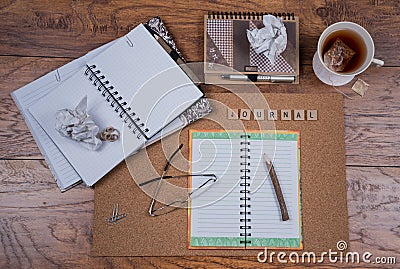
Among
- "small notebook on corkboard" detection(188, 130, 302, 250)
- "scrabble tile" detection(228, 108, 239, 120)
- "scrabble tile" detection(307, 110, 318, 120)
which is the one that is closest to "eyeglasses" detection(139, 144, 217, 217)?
"small notebook on corkboard" detection(188, 130, 302, 250)

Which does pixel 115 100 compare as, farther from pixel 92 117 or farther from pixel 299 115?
pixel 299 115

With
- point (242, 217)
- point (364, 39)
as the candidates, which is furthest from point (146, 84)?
point (364, 39)

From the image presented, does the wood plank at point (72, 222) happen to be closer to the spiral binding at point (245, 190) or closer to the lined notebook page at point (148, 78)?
the spiral binding at point (245, 190)

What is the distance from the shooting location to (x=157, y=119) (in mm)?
989

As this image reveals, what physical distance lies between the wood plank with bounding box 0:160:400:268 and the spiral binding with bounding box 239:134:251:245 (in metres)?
0.06

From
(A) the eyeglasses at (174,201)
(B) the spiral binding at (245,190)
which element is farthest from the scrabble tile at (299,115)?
(A) the eyeglasses at (174,201)

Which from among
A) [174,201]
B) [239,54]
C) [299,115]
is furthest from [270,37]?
[174,201]

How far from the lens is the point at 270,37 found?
100cm

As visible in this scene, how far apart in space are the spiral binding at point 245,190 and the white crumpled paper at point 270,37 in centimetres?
19

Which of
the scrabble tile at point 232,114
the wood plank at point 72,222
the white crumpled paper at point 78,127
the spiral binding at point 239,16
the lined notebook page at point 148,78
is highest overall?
the spiral binding at point 239,16

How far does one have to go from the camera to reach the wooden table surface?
97 centimetres

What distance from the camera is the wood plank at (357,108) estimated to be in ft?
3.31

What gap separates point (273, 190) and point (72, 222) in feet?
1.39

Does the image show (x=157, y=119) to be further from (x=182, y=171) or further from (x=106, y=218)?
(x=106, y=218)
